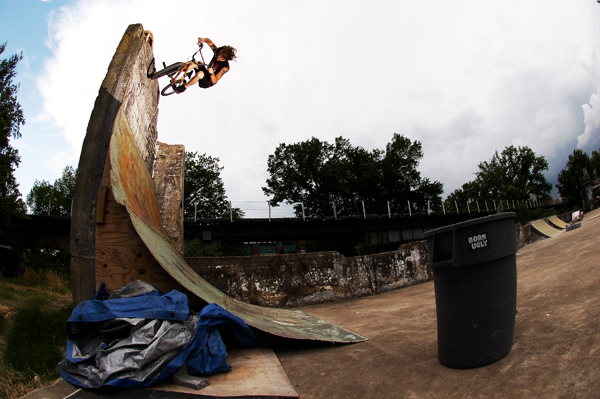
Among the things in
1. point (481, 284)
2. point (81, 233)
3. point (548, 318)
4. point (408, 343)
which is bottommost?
point (408, 343)

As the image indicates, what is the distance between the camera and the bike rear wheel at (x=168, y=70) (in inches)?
241

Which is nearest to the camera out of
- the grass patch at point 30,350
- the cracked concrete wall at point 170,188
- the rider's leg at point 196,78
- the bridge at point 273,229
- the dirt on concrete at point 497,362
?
the dirt on concrete at point 497,362

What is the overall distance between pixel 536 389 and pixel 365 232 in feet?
80.2

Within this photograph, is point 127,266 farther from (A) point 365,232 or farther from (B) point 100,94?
(A) point 365,232

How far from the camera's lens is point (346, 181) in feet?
158

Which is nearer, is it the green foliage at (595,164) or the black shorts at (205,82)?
the black shorts at (205,82)

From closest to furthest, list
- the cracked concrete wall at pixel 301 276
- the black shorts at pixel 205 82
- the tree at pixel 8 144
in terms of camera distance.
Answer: the cracked concrete wall at pixel 301 276, the black shorts at pixel 205 82, the tree at pixel 8 144

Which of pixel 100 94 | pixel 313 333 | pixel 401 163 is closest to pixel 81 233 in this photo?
pixel 100 94

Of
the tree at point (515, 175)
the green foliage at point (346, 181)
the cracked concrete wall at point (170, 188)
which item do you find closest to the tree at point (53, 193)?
the green foliage at point (346, 181)

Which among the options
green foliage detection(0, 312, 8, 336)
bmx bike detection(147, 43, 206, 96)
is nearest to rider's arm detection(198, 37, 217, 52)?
bmx bike detection(147, 43, 206, 96)

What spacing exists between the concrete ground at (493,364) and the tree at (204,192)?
1558 inches

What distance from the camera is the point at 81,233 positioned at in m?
3.82

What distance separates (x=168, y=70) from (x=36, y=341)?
4.87 m

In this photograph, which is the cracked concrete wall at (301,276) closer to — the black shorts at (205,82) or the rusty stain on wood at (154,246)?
the rusty stain on wood at (154,246)
